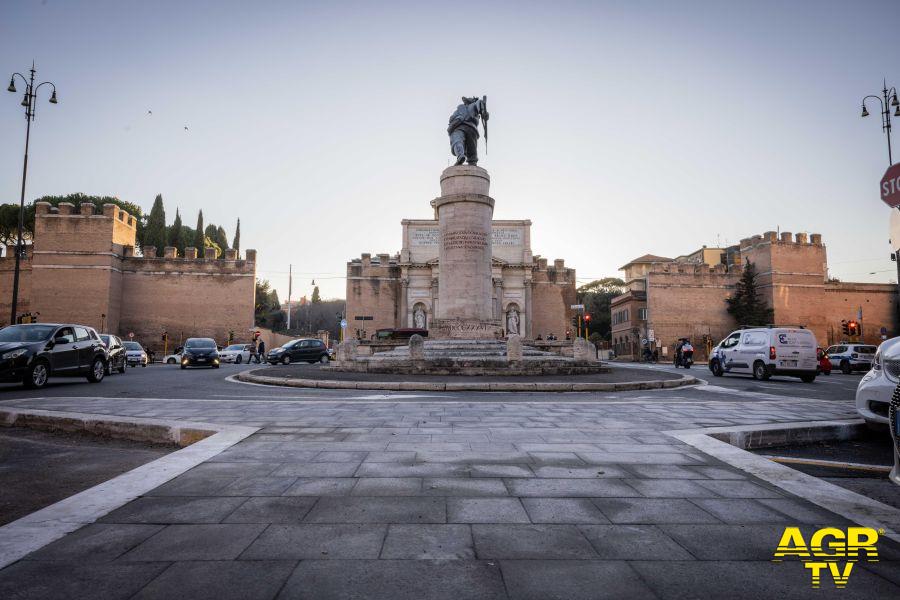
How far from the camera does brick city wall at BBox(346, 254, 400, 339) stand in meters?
51.7

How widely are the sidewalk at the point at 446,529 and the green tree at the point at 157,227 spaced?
60855 millimetres

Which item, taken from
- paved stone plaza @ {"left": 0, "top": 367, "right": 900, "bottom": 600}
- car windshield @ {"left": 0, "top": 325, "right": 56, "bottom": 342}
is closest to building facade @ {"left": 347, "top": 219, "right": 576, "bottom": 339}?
car windshield @ {"left": 0, "top": 325, "right": 56, "bottom": 342}

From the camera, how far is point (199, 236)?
2621 inches

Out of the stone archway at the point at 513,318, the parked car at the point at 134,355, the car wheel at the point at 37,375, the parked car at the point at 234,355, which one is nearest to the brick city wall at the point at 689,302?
the stone archway at the point at 513,318

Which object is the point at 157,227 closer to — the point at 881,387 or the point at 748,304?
the point at 748,304

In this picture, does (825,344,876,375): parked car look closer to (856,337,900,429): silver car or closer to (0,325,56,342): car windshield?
(856,337,900,429): silver car

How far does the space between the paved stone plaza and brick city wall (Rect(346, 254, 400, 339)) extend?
151ft

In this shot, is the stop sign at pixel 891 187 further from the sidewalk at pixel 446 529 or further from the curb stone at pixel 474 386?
the curb stone at pixel 474 386

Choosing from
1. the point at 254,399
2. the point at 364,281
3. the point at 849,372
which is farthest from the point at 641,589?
the point at 364,281

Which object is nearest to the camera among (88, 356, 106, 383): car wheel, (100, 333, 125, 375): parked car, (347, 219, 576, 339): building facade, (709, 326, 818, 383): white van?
(88, 356, 106, 383): car wheel

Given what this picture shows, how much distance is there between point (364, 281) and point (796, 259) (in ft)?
137

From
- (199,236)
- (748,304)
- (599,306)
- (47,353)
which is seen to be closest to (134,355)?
(47,353)

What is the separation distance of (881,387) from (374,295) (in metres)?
47.6

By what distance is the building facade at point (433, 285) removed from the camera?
49.7 m
